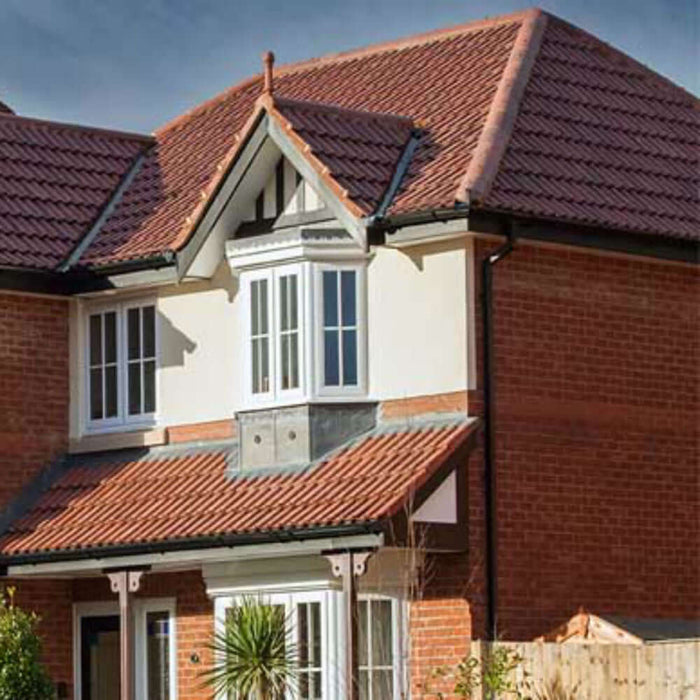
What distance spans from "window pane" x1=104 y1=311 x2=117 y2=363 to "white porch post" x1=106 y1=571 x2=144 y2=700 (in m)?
3.86

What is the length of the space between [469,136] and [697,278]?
336 centimetres

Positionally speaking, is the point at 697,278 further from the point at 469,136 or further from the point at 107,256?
the point at 107,256

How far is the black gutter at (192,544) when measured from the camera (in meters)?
29.3

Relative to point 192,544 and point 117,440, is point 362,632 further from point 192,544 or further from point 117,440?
point 117,440

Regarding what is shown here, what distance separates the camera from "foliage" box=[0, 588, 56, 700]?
3225cm

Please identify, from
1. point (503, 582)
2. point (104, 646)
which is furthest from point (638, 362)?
point (104, 646)

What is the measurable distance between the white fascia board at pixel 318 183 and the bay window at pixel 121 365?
362 centimetres

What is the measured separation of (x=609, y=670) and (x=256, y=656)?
430cm

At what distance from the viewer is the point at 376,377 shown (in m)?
31.8

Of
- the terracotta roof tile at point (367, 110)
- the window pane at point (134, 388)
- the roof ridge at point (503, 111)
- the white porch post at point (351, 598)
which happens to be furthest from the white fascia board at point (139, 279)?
the white porch post at point (351, 598)

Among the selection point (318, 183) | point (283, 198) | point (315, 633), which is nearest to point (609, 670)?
point (315, 633)

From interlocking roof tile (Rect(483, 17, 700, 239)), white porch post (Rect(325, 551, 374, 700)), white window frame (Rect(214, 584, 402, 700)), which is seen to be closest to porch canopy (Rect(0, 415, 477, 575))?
white porch post (Rect(325, 551, 374, 700))

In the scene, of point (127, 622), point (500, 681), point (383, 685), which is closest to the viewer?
point (500, 681)

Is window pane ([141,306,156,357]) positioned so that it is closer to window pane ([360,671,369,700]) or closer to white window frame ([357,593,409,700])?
white window frame ([357,593,409,700])
